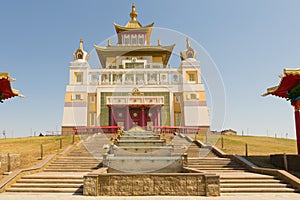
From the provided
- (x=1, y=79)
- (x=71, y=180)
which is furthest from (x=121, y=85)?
(x=71, y=180)

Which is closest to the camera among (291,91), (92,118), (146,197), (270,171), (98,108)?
(146,197)

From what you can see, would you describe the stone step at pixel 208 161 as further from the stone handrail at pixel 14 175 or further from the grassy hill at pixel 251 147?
the stone handrail at pixel 14 175

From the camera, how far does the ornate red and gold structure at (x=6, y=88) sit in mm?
14016

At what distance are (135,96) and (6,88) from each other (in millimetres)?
17500

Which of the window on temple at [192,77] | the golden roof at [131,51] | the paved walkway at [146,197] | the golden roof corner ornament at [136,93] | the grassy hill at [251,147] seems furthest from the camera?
the golden roof at [131,51]

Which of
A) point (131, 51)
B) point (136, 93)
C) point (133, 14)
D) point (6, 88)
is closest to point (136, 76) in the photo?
point (136, 93)

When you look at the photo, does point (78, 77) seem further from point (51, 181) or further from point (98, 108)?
point (51, 181)

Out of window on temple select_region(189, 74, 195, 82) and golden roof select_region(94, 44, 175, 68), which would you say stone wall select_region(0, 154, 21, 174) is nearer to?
window on temple select_region(189, 74, 195, 82)

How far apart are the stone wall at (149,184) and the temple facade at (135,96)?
21.7 metres

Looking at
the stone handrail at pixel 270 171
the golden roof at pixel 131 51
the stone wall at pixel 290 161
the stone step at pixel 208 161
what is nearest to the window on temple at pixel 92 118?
the golden roof at pixel 131 51

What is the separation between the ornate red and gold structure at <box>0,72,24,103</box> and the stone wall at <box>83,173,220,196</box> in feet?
24.5

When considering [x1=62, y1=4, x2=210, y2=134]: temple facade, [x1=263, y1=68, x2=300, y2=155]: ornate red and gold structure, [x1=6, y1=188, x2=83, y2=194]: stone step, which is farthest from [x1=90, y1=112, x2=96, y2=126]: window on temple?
[x1=6, y1=188, x2=83, y2=194]: stone step

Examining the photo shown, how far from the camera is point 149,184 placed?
9867 mm

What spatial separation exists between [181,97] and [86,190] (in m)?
26.0
